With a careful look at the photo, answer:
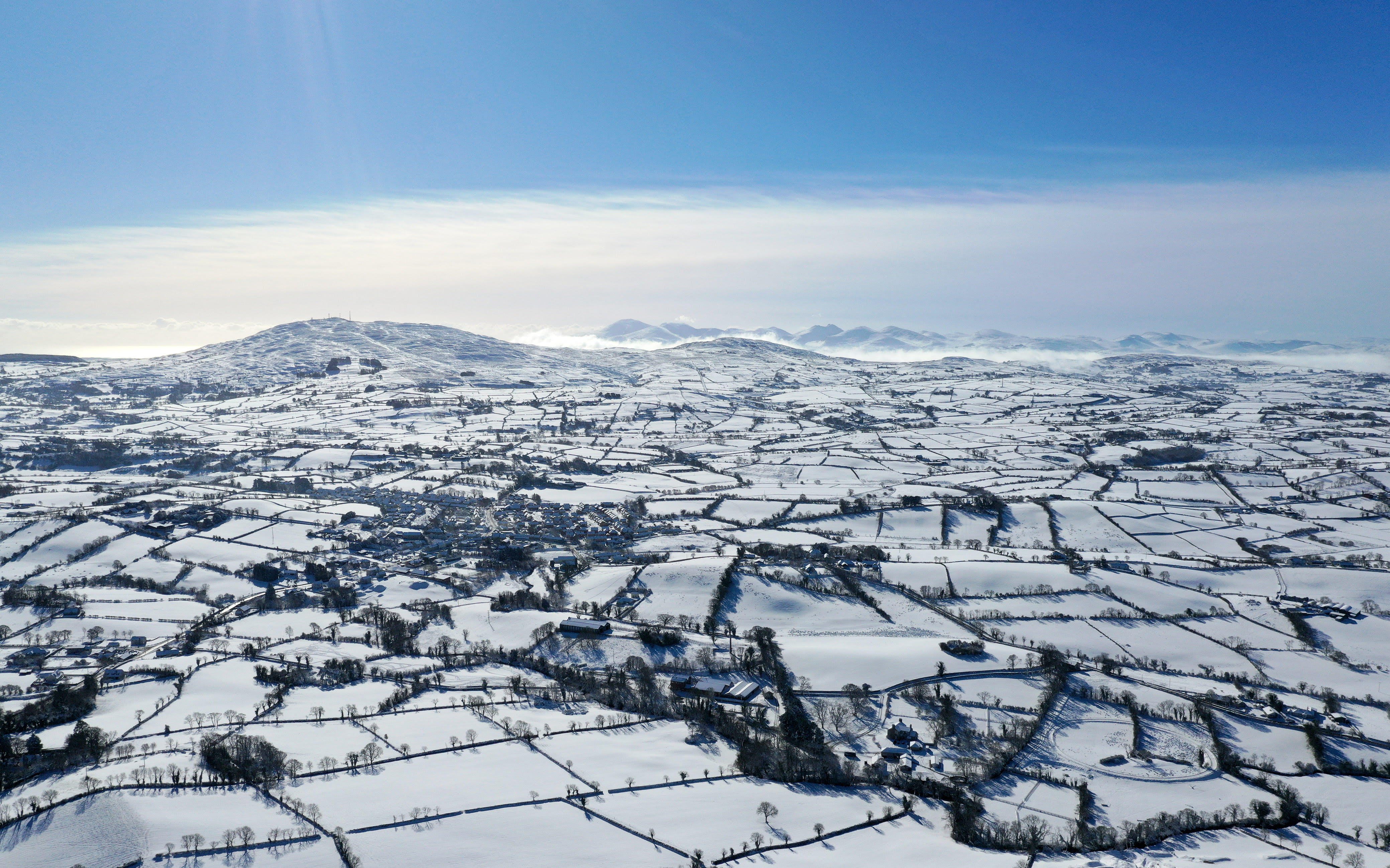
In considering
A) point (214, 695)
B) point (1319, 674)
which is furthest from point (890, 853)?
point (214, 695)

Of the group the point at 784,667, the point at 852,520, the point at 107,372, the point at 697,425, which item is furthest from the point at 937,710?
the point at 107,372

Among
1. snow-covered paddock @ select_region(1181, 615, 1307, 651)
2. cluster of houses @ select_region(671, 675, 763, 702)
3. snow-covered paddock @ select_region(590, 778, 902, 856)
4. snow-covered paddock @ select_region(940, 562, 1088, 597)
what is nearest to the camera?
snow-covered paddock @ select_region(590, 778, 902, 856)

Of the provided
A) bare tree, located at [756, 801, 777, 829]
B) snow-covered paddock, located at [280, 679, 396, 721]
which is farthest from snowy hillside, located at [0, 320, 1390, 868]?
snow-covered paddock, located at [280, 679, 396, 721]

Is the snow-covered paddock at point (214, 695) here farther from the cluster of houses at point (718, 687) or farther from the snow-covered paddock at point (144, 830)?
the cluster of houses at point (718, 687)

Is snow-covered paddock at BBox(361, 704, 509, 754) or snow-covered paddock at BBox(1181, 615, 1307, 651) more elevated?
snow-covered paddock at BBox(1181, 615, 1307, 651)

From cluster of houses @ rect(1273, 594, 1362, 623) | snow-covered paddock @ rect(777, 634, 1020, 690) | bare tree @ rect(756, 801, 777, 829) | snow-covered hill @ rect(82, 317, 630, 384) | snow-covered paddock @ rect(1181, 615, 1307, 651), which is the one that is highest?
snow-covered hill @ rect(82, 317, 630, 384)

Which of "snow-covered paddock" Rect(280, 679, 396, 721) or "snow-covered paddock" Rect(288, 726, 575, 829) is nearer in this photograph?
"snow-covered paddock" Rect(288, 726, 575, 829)

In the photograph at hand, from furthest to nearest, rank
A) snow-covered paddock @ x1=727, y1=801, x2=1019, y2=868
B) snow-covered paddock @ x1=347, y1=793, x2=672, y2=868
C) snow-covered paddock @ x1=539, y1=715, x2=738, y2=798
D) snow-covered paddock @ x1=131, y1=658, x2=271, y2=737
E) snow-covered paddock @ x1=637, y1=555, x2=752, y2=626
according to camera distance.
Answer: snow-covered paddock @ x1=637, y1=555, x2=752, y2=626 → snow-covered paddock @ x1=131, y1=658, x2=271, y2=737 → snow-covered paddock @ x1=539, y1=715, x2=738, y2=798 → snow-covered paddock @ x1=347, y1=793, x2=672, y2=868 → snow-covered paddock @ x1=727, y1=801, x2=1019, y2=868

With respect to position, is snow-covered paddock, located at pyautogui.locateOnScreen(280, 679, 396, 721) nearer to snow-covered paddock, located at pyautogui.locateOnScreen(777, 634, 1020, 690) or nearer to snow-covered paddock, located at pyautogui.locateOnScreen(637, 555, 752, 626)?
snow-covered paddock, located at pyautogui.locateOnScreen(637, 555, 752, 626)

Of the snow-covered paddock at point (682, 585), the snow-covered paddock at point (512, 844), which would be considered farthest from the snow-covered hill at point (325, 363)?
the snow-covered paddock at point (512, 844)
